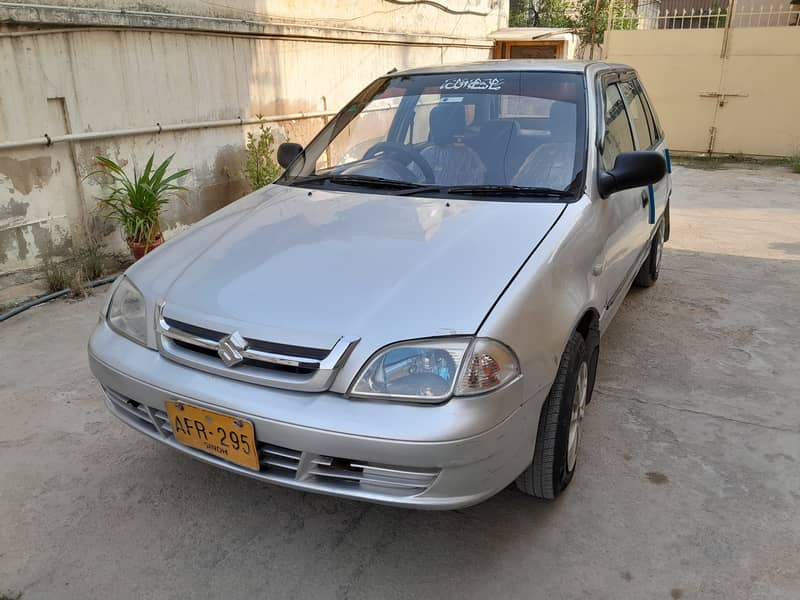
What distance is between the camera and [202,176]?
5.93 m

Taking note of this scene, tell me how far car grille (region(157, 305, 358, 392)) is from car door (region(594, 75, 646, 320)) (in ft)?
4.10

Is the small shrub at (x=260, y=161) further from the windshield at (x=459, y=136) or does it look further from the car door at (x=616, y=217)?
the car door at (x=616, y=217)

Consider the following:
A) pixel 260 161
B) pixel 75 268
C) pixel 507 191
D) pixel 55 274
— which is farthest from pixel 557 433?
pixel 260 161

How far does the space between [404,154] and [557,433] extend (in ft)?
5.01

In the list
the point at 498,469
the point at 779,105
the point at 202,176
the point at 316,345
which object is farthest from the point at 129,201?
the point at 779,105

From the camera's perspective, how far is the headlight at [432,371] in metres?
1.80

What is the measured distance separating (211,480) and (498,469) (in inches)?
49.8

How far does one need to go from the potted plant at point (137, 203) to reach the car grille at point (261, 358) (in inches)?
122

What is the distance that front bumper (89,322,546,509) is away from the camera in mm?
1761

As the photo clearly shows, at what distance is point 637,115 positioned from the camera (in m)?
3.92

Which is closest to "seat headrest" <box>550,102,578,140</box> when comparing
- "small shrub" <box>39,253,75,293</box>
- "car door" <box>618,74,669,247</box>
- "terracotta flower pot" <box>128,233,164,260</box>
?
"car door" <box>618,74,669,247</box>

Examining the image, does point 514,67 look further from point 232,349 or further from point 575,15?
point 575,15

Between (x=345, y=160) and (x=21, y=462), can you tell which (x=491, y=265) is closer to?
(x=345, y=160)

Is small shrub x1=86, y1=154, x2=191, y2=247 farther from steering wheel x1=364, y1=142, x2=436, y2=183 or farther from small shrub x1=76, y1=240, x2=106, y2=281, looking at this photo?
steering wheel x1=364, y1=142, x2=436, y2=183
